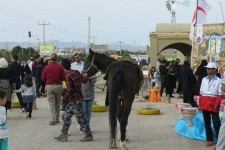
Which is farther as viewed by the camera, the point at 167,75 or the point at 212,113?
the point at 167,75

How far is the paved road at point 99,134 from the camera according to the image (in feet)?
29.8

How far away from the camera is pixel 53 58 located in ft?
39.3

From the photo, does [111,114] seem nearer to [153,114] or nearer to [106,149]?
[106,149]

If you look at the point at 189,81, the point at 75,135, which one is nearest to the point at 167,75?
the point at 189,81

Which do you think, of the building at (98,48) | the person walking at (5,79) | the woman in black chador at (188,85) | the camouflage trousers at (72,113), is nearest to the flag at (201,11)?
the woman in black chador at (188,85)

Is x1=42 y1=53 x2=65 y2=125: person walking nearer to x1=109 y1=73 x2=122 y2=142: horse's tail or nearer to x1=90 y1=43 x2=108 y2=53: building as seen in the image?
x1=90 y1=43 x2=108 y2=53: building

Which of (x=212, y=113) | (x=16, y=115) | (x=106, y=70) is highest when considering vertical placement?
(x=106, y=70)

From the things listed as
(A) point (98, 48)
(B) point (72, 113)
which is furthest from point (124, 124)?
(A) point (98, 48)

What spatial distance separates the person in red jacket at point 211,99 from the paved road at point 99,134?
1.59ft

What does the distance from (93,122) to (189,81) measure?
3803 mm

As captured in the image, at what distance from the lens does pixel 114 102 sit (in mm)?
8406

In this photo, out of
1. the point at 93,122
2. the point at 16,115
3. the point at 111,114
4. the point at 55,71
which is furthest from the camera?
the point at 16,115

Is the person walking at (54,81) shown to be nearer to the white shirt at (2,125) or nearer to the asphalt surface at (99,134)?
the asphalt surface at (99,134)

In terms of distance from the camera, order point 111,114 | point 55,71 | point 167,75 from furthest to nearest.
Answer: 1. point 167,75
2. point 55,71
3. point 111,114
